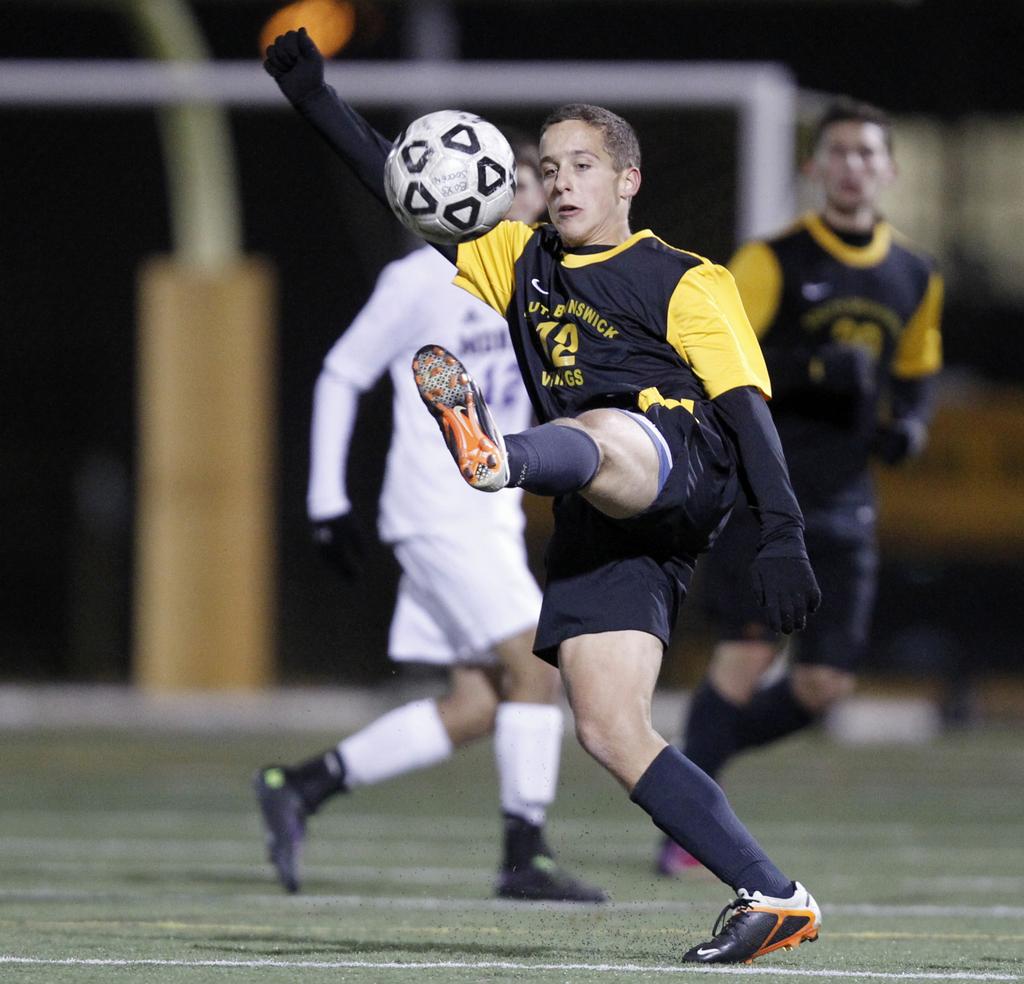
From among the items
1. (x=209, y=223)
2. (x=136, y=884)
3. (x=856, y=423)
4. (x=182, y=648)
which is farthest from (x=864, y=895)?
(x=209, y=223)

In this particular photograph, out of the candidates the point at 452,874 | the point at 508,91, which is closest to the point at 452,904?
the point at 452,874

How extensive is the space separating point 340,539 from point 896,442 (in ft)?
6.63

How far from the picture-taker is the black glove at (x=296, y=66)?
5.34 metres

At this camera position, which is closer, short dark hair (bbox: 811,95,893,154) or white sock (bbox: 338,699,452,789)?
white sock (bbox: 338,699,452,789)

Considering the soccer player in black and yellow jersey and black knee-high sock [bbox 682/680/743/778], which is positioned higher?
the soccer player in black and yellow jersey

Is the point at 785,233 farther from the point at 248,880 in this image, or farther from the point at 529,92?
the point at 529,92

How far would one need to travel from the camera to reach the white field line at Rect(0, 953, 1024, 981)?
179 inches

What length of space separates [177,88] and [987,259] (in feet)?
20.6

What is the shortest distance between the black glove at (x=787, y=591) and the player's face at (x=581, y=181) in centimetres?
89

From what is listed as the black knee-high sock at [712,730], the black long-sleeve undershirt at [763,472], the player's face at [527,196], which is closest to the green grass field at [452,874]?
the black knee-high sock at [712,730]

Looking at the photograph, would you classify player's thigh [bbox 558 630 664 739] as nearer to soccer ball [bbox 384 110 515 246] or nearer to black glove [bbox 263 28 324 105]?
soccer ball [bbox 384 110 515 246]

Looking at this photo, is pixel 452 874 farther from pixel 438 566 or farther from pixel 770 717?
pixel 770 717

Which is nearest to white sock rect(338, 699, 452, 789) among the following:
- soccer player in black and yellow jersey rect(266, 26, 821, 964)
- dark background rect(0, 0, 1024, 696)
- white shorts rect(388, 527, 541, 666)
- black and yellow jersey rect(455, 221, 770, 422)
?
white shorts rect(388, 527, 541, 666)

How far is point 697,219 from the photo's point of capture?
9.34 m
